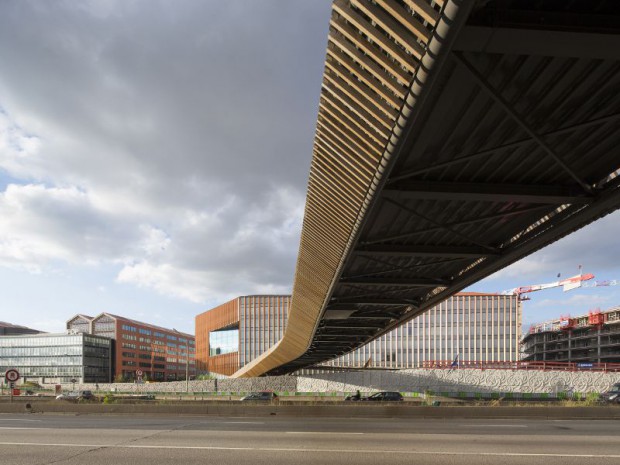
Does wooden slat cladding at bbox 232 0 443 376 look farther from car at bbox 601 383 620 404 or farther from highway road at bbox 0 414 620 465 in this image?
car at bbox 601 383 620 404

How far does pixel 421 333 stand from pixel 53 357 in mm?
95420

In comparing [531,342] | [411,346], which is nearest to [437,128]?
[411,346]

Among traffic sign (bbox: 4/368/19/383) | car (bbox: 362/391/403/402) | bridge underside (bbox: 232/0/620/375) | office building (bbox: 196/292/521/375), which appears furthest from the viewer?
office building (bbox: 196/292/521/375)

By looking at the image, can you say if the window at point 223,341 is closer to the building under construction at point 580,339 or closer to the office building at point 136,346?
the office building at point 136,346

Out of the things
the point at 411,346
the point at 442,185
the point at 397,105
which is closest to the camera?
the point at 397,105

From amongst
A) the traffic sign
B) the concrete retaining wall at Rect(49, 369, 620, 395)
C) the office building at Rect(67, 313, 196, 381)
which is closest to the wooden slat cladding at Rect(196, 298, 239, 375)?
the office building at Rect(67, 313, 196, 381)

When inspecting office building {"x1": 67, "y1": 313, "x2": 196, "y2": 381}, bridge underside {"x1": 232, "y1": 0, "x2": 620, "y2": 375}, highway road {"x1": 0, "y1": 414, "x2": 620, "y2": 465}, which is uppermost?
bridge underside {"x1": 232, "y1": 0, "x2": 620, "y2": 375}

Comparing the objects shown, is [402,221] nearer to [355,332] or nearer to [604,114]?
[604,114]

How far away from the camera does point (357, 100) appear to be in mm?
7480

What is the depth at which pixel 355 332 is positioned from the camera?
120ft

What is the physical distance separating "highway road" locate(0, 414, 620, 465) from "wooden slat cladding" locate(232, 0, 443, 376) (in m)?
5.22

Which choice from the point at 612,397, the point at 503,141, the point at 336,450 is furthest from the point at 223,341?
the point at 503,141

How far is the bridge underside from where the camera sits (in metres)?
5.89

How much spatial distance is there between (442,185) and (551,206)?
3.52 metres
